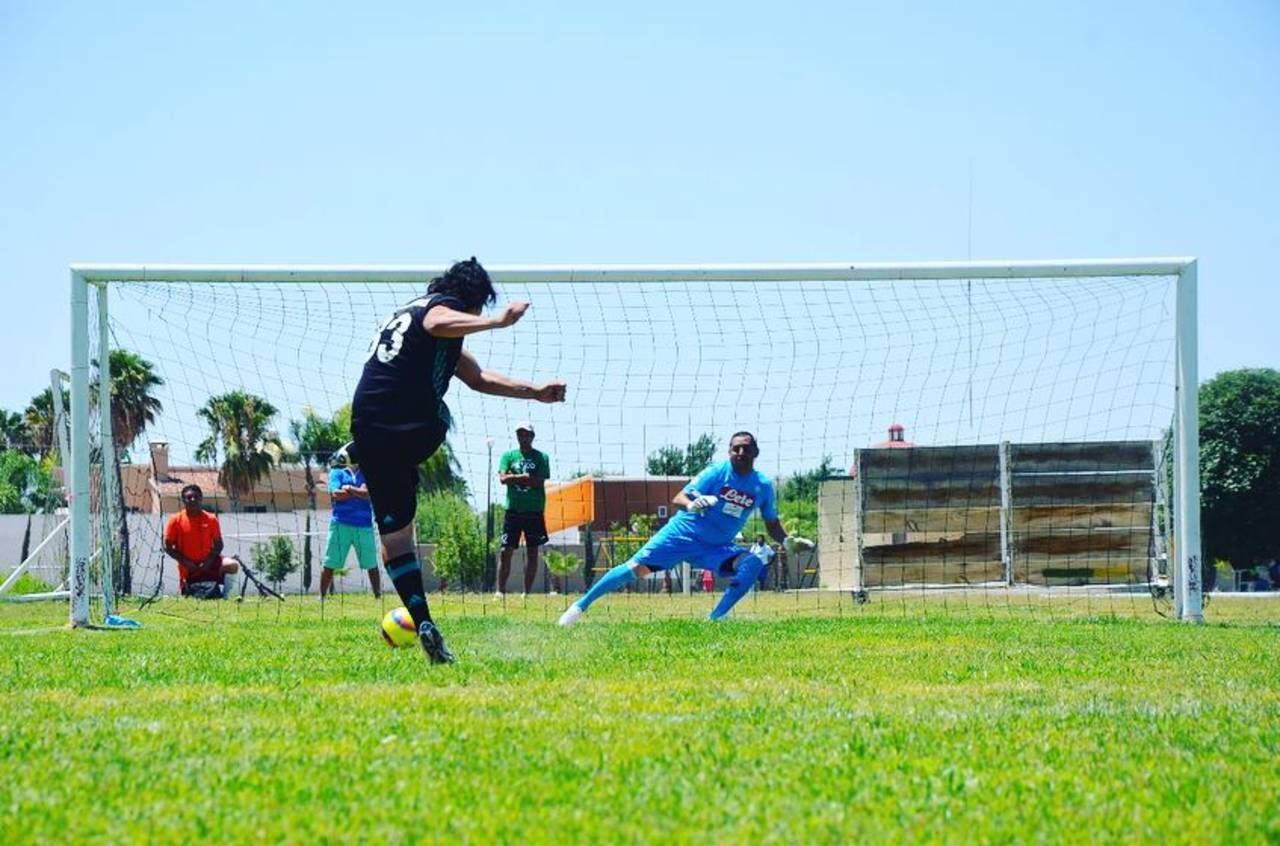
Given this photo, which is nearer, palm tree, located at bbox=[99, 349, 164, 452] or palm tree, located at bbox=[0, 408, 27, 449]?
palm tree, located at bbox=[99, 349, 164, 452]

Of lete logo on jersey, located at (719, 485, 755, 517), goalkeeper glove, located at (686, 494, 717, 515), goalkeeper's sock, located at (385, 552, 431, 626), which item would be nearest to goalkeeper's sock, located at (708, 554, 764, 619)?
lete logo on jersey, located at (719, 485, 755, 517)

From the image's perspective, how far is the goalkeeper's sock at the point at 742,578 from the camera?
12.0 metres

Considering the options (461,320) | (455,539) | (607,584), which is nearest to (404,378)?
(461,320)

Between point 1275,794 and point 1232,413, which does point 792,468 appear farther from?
point 1232,413

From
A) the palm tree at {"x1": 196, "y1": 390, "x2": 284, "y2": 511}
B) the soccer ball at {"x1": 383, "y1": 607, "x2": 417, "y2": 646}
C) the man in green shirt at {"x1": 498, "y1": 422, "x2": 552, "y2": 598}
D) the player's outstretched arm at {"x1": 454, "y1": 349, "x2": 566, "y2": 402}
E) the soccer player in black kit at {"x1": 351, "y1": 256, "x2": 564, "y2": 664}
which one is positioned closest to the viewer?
the soccer player in black kit at {"x1": 351, "y1": 256, "x2": 564, "y2": 664}

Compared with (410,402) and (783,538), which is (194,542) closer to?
(783,538)

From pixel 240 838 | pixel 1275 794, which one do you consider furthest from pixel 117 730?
pixel 1275 794

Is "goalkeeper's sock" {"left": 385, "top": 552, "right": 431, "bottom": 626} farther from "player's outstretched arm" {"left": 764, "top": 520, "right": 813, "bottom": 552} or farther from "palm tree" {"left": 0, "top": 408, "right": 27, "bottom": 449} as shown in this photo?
"palm tree" {"left": 0, "top": 408, "right": 27, "bottom": 449}

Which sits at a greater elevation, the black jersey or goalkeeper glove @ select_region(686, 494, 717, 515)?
the black jersey

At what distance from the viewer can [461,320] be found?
23.8 feet

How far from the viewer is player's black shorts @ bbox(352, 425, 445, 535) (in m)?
7.32

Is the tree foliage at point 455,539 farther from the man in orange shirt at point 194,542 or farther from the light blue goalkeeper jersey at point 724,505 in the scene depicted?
the light blue goalkeeper jersey at point 724,505

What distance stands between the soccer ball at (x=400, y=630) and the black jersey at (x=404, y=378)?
3.48 feet

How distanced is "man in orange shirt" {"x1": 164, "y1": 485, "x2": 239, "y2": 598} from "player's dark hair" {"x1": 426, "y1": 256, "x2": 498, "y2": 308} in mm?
8599
